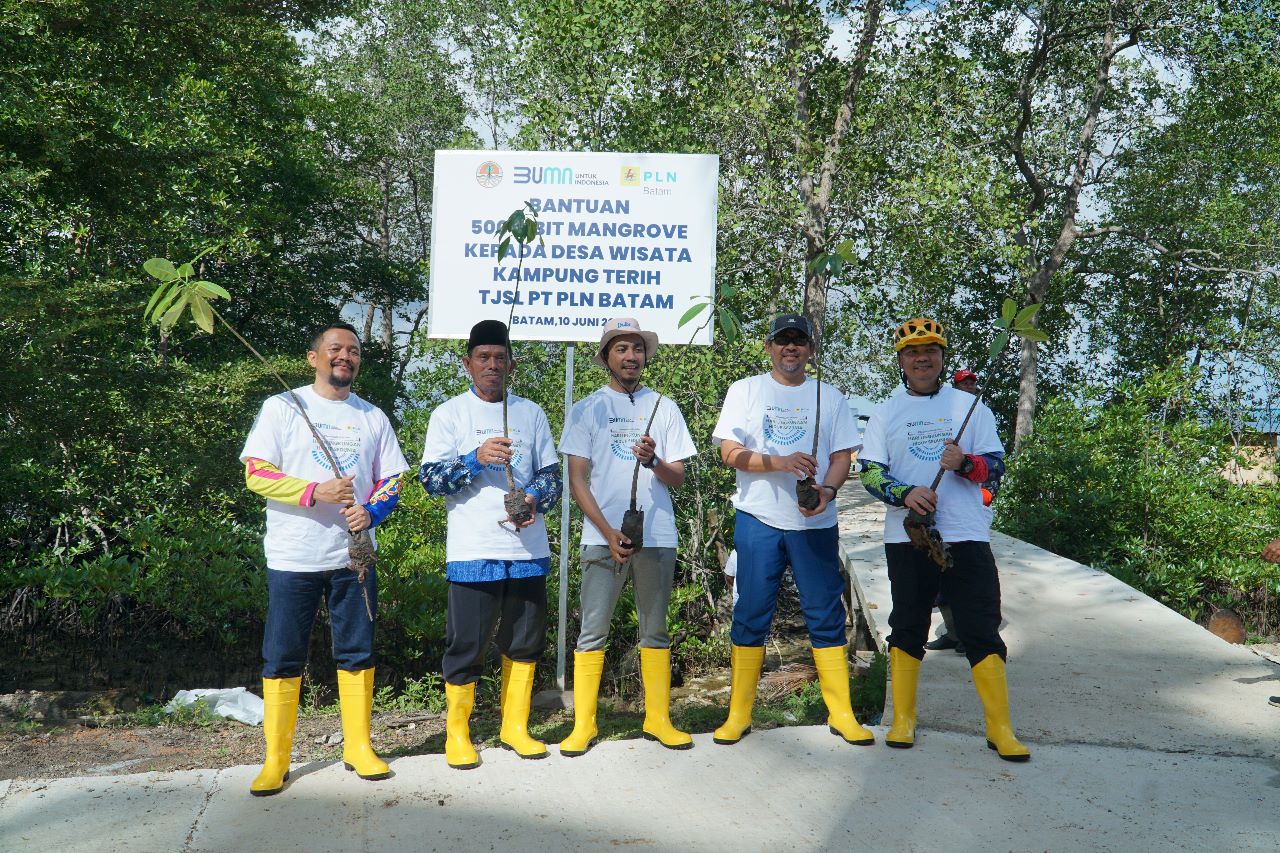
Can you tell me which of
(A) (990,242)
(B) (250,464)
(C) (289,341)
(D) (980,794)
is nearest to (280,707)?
(B) (250,464)

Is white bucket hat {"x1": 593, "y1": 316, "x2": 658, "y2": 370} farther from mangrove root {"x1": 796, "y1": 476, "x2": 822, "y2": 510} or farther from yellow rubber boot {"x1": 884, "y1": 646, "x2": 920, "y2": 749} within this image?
yellow rubber boot {"x1": 884, "y1": 646, "x2": 920, "y2": 749}

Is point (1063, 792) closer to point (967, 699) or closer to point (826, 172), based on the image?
point (967, 699)

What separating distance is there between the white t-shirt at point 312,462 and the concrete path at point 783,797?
0.92 meters

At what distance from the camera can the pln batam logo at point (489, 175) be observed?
6207mm

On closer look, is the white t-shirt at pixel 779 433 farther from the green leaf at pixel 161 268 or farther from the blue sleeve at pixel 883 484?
the green leaf at pixel 161 268

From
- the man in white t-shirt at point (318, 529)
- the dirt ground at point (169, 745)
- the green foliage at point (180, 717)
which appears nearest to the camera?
the man in white t-shirt at point (318, 529)

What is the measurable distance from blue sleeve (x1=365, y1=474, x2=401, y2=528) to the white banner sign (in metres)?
1.85

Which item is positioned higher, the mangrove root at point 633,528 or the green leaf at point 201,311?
the green leaf at point 201,311

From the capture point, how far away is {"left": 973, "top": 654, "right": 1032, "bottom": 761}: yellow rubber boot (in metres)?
4.36

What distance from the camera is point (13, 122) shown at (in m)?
6.80

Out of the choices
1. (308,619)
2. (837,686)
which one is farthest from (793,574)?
(308,619)

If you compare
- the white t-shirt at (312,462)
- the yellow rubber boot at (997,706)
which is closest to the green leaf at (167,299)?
the white t-shirt at (312,462)

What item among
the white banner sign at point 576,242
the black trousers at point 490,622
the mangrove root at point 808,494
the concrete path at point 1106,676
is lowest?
the concrete path at point 1106,676

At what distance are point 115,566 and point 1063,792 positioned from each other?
7.33m
